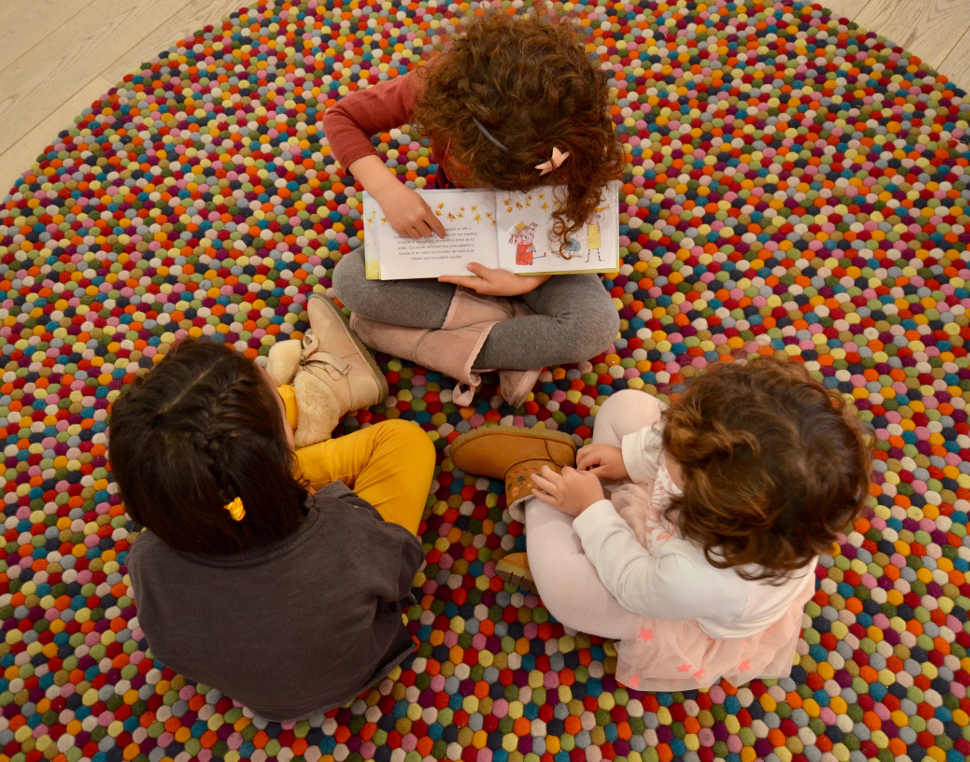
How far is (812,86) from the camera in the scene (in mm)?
1142

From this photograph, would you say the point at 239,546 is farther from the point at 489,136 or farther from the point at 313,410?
the point at 489,136

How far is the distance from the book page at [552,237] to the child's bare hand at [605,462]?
0.23m

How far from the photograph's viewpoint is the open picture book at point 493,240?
856mm

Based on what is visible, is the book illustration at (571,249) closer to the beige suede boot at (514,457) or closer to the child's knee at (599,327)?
the child's knee at (599,327)

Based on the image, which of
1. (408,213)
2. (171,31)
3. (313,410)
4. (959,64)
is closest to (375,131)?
(408,213)

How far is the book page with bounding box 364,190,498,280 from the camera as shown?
2.86 feet

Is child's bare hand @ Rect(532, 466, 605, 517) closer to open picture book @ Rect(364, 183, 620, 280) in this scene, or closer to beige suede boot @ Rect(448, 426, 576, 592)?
beige suede boot @ Rect(448, 426, 576, 592)

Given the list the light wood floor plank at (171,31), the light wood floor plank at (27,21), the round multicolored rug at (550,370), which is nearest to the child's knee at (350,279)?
the round multicolored rug at (550,370)

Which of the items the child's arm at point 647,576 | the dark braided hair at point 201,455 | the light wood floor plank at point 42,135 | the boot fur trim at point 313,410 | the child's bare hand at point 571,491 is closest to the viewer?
the dark braided hair at point 201,455

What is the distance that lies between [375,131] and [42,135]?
0.64 m

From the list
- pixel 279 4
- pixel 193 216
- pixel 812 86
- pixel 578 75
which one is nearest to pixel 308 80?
pixel 279 4

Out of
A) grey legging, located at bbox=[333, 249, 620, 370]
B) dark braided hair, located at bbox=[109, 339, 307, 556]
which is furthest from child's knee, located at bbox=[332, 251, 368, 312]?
dark braided hair, located at bbox=[109, 339, 307, 556]

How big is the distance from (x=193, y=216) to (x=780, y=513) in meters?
0.97

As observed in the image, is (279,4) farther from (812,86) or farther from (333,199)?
(812,86)
